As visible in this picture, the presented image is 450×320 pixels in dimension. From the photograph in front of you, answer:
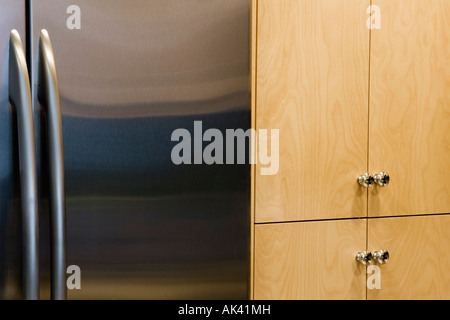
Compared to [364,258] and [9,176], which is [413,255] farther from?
[9,176]

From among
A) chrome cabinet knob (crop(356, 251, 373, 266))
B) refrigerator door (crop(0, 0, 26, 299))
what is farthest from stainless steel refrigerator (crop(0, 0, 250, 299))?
chrome cabinet knob (crop(356, 251, 373, 266))

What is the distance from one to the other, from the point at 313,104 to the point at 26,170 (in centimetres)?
73

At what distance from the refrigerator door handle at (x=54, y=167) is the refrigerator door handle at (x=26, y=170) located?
29 millimetres

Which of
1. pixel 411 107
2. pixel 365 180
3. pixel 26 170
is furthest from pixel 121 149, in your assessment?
pixel 411 107

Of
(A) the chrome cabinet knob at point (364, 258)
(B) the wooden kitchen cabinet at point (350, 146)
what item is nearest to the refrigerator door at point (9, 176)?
(B) the wooden kitchen cabinet at point (350, 146)

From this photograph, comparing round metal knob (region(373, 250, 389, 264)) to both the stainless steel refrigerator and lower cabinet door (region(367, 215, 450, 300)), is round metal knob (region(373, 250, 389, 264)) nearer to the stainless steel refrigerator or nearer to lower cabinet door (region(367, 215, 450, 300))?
lower cabinet door (region(367, 215, 450, 300))

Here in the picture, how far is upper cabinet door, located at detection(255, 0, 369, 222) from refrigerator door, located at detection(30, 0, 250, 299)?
0.20 meters

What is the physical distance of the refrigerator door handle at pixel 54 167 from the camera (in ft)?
3.09

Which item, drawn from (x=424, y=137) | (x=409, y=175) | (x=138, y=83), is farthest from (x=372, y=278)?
(x=138, y=83)

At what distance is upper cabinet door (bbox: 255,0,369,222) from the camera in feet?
4.39

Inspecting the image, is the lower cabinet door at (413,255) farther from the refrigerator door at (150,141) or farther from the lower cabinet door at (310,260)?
the refrigerator door at (150,141)

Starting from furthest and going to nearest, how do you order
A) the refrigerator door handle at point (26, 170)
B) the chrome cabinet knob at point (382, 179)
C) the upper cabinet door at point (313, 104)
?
the chrome cabinet knob at point (382, 179)
the upper cabinet door at point (313, 104)
the refrigerator door handle at point (26, 170)
